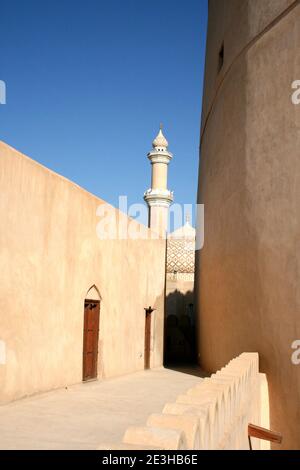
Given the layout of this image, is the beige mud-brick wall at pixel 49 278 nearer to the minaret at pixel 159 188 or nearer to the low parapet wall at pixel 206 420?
the low parapet wall at pixel 206 420

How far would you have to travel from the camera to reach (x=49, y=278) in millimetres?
7598

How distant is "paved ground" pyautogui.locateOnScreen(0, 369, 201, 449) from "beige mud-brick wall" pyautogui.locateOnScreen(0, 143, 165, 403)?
0.37 metres

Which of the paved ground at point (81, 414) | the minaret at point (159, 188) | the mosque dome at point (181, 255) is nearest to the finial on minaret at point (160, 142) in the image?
the minaret at point (159, 188)

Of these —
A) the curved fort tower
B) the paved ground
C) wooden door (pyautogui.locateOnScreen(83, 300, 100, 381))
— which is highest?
the curved fort tower

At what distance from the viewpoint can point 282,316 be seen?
7.91 m

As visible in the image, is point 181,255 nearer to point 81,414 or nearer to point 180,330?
point 180,330

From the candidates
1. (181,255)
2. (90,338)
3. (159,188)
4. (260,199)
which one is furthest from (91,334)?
(181,255)

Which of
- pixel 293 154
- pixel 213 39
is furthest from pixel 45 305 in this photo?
pixel 213 39

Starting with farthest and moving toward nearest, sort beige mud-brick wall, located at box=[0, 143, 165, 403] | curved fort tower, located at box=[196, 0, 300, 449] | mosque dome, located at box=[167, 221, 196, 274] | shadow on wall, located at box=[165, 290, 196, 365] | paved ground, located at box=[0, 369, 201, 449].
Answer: mosque dome, located at box=[167, 221, 196, 274] < shadow on wall, located at box=[165, 290, 196, 365] < curved fort tower, located at box=[196, 0, 300, 449] < beige mud-brick wall, located at box=[0, 143, 165, 403] < paved ground, located at box=[0, 369, 201, 449]

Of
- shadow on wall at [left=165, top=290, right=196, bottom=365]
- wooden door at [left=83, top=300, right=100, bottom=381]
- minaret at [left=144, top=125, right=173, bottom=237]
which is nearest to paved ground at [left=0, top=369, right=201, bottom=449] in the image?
wooden door at [left=83, top=300, right=100, bottom=381]

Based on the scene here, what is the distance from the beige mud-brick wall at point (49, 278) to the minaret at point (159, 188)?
9987mm

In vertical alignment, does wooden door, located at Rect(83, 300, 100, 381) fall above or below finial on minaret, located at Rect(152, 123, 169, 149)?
below

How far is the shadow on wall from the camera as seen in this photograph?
16.9 meters

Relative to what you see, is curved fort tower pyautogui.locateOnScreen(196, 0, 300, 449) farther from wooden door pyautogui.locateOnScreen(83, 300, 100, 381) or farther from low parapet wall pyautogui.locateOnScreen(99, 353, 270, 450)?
wooden door pyautogui.locateOnScreen(83, 300, 100, 381)
